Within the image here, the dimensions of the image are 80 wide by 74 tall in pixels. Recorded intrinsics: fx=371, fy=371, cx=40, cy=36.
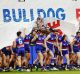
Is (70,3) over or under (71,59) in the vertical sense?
over

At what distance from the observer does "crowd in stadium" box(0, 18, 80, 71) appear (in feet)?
26.0

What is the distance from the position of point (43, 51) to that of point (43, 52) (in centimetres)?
2

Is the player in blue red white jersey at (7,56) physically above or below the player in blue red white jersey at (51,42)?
below

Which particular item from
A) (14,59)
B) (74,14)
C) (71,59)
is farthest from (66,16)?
(14,59)

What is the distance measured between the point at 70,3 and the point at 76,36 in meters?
0.72

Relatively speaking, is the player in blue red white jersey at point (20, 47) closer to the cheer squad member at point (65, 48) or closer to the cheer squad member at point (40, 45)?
the cheer squad member at point (40, 45)

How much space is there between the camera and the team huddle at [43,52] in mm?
7930

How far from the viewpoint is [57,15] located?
8.03m

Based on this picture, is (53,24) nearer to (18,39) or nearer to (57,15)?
(57,15)

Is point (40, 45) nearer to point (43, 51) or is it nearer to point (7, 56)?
point (43, 51)

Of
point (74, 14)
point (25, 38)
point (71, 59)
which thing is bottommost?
point (71, 59)

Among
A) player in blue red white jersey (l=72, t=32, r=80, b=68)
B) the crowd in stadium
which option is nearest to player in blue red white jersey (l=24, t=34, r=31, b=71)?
the crowd in stadium

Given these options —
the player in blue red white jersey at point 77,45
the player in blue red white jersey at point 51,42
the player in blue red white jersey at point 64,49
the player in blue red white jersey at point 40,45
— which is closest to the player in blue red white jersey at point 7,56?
the player in blue red white jersey at point 40,45

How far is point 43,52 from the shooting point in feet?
26.1
